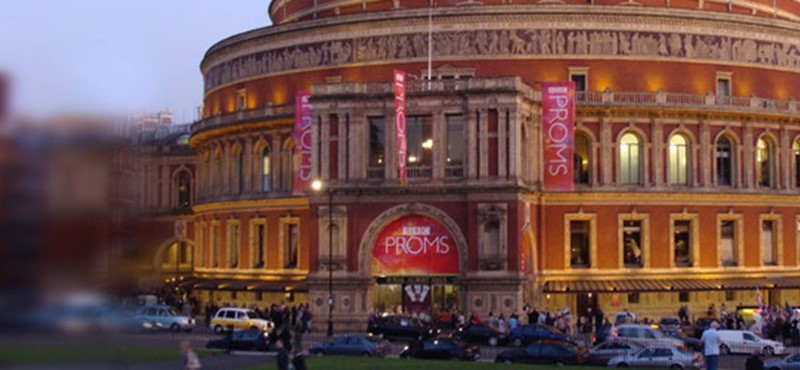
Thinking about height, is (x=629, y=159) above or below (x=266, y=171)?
above

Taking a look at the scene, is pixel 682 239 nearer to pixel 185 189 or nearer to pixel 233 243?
pixel 233 243

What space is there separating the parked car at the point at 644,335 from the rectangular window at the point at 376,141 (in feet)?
54.3

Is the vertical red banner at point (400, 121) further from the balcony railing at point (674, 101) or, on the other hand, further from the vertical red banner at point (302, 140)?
the balcony railing at point (674, 101)

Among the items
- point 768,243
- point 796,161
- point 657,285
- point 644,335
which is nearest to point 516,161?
point 657,285

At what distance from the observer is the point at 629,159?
6450 cm

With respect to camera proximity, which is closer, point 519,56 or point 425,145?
point 425,145

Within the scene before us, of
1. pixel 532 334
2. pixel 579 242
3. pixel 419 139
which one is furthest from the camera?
pixel 579 242

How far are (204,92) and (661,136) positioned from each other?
113ft

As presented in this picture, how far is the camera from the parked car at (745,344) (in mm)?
45062

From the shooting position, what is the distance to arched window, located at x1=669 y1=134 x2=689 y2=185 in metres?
64.9

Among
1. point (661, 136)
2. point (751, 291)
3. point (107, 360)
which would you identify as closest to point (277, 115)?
point (661, 136)

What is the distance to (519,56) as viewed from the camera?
2510 inches

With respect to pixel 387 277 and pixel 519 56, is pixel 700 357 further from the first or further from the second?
pixel 519 56

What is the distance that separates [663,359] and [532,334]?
31.7 feet
